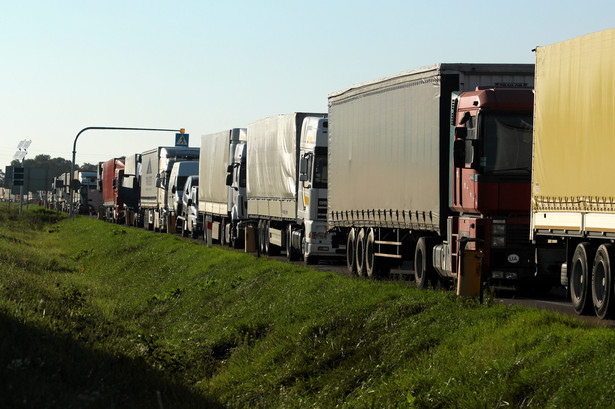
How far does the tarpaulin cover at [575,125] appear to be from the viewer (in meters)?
14.3

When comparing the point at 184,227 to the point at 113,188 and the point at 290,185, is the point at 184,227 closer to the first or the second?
the point at 290,185

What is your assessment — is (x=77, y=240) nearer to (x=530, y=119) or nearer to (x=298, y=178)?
(x=298, y=178)

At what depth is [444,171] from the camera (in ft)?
64.8

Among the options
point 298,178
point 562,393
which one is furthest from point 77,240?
point 562,393

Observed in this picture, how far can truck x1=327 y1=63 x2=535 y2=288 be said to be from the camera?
717 inches

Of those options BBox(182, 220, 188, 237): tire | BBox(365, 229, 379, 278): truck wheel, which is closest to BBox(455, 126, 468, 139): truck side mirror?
BBox(365, 229, 379, 278): truck wheel

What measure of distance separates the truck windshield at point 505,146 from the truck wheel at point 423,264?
7.93 feet

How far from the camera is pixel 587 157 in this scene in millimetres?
14945

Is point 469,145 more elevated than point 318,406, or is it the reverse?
point 469,145

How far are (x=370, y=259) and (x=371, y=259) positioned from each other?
0.31 ft

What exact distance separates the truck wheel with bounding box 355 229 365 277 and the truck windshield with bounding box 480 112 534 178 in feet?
19.6

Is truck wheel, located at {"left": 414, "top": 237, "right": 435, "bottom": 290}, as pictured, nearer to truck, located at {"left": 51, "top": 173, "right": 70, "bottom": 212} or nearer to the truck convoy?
the truck convoy

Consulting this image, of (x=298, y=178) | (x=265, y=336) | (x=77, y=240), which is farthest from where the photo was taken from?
(x=77, y=240)

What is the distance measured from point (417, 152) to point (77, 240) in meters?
32.0
